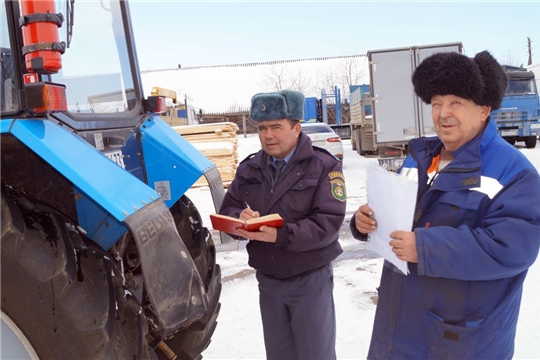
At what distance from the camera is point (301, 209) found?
2.65 meters

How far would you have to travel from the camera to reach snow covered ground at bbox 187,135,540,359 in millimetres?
3535

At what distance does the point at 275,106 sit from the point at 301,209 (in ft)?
1.96

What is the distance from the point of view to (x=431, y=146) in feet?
7.10

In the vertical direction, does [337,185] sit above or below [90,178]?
below

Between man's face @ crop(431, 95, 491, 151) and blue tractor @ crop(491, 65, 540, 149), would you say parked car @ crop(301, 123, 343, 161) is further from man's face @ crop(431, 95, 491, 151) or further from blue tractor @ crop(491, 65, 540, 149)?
man's face @ crop(431, 95, 491, 151)

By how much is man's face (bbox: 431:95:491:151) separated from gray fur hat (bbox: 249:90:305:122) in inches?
37.8

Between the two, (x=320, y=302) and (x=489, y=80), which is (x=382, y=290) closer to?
(x=320, y=302)

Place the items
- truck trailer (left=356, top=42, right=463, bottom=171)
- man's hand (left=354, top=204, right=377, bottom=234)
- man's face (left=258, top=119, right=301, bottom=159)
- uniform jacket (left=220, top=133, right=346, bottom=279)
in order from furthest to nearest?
truck trailer (left=356, top=42, right=463, bottom=171) → man's face (left=258, top=119, right=301, bottom=159) → uniform jacket (left=220, top=133, right=346, bottom=279) → man's hand (left=354, top=204, right=377, bottom=234)

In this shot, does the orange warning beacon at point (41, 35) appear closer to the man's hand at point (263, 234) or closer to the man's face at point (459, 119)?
the man's hand at point (263, 234)

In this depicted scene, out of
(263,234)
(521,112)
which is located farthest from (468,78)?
(521,112)

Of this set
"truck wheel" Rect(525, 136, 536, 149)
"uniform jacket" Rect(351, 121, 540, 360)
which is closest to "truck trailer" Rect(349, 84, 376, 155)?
"truck wheel" Rect(525, 136, 536, 149)

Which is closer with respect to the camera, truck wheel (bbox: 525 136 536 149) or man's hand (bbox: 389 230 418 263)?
man's hand (bbox: 389 230 418 263)

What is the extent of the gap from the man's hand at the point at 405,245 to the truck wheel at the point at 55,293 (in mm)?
1045

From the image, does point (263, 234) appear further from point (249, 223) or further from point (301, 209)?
point (301, 209)
